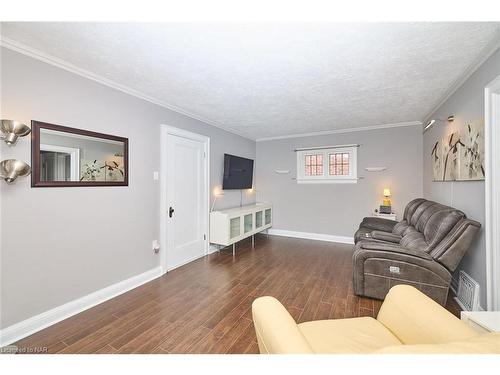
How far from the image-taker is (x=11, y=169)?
5.35 ft

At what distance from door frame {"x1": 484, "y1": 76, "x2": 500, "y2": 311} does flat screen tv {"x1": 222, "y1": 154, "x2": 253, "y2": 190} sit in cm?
346

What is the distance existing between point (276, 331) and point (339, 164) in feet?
14.2

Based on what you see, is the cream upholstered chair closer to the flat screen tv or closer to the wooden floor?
the wooden floor

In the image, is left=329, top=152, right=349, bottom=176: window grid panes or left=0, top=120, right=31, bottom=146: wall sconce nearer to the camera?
left=0, top=120, right=31, bottom=146: wall sconce

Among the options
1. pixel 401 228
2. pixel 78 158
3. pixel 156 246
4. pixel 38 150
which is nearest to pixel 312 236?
pixel 401 228

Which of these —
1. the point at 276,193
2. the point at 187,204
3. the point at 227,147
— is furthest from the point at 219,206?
the point at 276,193

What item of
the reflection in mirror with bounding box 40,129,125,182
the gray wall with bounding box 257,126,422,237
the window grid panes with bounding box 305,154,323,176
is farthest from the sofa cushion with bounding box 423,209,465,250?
the reflection in mirror with bounding box 40,129,125,182

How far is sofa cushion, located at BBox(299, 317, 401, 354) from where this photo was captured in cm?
110

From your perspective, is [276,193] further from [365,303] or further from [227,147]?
[365,303]

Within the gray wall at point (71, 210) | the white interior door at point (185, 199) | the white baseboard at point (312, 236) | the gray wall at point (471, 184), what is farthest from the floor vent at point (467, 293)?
the gray wall at point (71, 210)

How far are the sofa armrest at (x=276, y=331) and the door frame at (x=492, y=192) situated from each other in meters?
2.02

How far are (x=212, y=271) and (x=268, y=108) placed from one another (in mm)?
2562

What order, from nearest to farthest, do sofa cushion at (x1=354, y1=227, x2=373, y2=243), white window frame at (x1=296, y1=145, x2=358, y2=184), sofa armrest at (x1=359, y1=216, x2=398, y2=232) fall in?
sofa cushion at (x1=354, y1=227, x2=373, y2=243)
sofa armrest at (x1=359, y1=216, x2=398, y2=232)
white window frame at (x1=296, y1=145, x2=358, y2=184)

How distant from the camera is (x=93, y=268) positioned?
2215 mm
